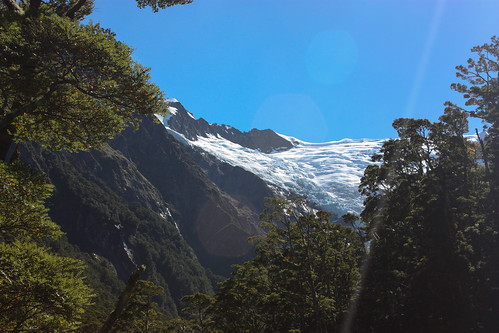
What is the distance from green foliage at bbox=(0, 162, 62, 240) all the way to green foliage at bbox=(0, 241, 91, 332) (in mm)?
909

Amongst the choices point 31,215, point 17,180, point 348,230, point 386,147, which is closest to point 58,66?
point 17,180

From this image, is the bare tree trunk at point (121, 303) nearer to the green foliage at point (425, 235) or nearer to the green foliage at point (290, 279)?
the green foliage at point (290, 279)

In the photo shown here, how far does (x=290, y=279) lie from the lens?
2455 centimetres

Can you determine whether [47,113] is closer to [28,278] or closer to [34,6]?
[34,6]

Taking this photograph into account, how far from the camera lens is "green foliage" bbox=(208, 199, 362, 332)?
2366 cm

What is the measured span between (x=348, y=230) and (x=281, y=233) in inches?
369

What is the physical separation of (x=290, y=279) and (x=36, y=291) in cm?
2009

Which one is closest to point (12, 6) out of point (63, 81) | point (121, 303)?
point (63, 81)

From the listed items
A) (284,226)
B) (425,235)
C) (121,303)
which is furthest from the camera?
(284,226)

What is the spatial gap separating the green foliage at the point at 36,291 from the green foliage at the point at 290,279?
1655cm

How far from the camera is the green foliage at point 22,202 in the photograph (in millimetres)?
7891

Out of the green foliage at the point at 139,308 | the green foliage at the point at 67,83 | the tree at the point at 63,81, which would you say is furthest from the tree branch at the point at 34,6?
the green foliage at the point at 139,308

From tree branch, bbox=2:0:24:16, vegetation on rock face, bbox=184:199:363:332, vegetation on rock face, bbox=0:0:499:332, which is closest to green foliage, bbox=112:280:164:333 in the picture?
vegetation on rock face, bbox=0:0:499:332

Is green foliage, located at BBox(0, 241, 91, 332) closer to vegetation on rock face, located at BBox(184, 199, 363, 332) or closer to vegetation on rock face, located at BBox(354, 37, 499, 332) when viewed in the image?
vegetation on rock face, located at BBox(184, 199, 363, 332)
